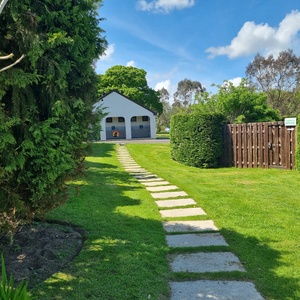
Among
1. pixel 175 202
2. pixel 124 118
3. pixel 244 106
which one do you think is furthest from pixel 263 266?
pixel 124 118

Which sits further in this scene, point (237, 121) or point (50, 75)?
point (237, 121)

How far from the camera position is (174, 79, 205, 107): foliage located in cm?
5919

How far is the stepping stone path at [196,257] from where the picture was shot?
2391 millimetres

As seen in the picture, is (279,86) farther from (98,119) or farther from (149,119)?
(98,119)

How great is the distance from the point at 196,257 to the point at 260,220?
169cm

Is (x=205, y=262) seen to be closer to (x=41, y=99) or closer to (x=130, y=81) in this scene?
(x=41, y=99)

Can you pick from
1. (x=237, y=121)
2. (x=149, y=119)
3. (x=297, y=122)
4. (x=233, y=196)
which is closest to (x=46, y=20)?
(x=233, y=196)

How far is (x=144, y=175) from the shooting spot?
9070mm

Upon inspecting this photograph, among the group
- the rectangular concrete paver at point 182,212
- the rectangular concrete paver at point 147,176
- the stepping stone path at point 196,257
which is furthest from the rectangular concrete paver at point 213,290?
the rectangular concrete paver at point 147,176

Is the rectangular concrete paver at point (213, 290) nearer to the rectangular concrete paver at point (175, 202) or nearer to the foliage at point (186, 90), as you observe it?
the rectangular concrete paver at point (175, 202)

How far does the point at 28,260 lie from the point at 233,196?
13.9 feet

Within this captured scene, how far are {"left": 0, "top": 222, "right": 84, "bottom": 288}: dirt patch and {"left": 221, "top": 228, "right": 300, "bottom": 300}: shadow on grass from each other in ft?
5.96

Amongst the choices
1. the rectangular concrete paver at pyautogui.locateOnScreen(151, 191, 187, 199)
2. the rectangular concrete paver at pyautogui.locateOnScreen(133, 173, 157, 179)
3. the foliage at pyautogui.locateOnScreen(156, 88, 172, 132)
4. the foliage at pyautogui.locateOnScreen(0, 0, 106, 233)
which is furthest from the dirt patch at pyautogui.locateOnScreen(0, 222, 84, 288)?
the foliage at pyautogui.locateOnScreen(156, 88, 172, 132)

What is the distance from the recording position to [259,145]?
9.95 meters
